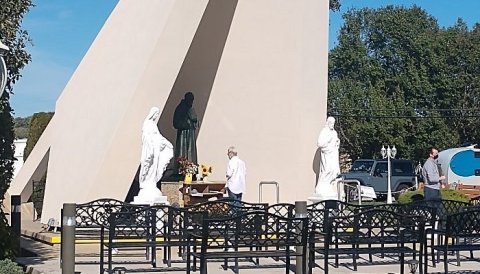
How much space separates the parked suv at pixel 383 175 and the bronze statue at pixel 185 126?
A: 15315 millimetres

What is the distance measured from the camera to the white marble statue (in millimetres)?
14719

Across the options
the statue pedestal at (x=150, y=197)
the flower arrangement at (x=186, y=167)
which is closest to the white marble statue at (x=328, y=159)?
the flower arrangement at (x=186, y=167)

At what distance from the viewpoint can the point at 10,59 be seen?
11219mm

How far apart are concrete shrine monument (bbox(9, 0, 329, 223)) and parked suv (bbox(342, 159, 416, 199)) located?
1477cm

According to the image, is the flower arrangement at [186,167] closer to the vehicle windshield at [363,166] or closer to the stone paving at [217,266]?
the stone paving at [217,266]

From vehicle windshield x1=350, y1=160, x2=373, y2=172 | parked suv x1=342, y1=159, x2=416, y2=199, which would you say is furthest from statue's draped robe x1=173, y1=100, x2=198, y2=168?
vehicle windshield x1=350, y1=160, x2=373, y2=172

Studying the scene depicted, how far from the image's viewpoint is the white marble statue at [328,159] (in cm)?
1472

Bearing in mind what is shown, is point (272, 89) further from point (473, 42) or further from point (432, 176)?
point (473, 42)

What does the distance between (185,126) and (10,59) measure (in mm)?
5394

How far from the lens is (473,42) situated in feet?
134

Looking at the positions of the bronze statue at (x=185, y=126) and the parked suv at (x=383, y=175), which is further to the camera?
the parked suv at (x=383, y=175)

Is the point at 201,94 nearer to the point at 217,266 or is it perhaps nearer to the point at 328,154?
the point at 328,154

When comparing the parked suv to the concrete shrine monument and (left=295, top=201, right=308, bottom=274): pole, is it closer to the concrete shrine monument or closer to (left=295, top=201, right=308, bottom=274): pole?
the concrete shrine monument

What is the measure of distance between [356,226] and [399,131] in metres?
31.8
